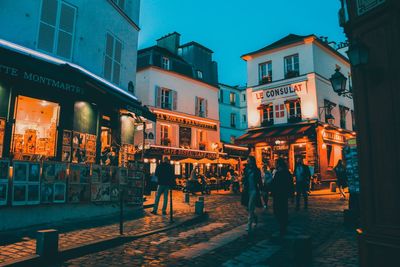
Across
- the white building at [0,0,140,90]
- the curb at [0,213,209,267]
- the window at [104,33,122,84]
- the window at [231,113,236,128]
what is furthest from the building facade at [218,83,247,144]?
the curb at [0,213,209,267]

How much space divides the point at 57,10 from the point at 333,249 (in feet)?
31.7

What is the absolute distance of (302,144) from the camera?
855 inches

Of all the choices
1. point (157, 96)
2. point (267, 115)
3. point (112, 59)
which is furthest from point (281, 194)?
point (157, 96)

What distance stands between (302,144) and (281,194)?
635 inches

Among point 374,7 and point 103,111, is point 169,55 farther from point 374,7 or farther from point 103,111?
point 374,7

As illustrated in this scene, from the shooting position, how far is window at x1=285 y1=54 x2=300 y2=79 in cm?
2239

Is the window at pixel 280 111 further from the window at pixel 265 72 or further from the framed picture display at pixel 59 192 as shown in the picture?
the framed picture display at pixel 59 192

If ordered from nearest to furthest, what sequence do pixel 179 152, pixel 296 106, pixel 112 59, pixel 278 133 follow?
pixel 112 59
pixel 278 133
pixel 296 106
pixel 179 152

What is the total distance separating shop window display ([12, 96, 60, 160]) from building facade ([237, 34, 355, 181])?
15.8 metres

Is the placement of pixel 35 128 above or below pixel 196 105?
below

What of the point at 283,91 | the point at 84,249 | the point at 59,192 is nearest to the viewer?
the point at 84,249

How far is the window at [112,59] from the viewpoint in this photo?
36.7 ft

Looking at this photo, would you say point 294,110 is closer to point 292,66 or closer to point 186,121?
point 292,66

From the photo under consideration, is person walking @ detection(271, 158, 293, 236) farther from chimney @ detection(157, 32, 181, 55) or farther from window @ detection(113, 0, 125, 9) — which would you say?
chimney @ detection(157, 32, 181, 55)
